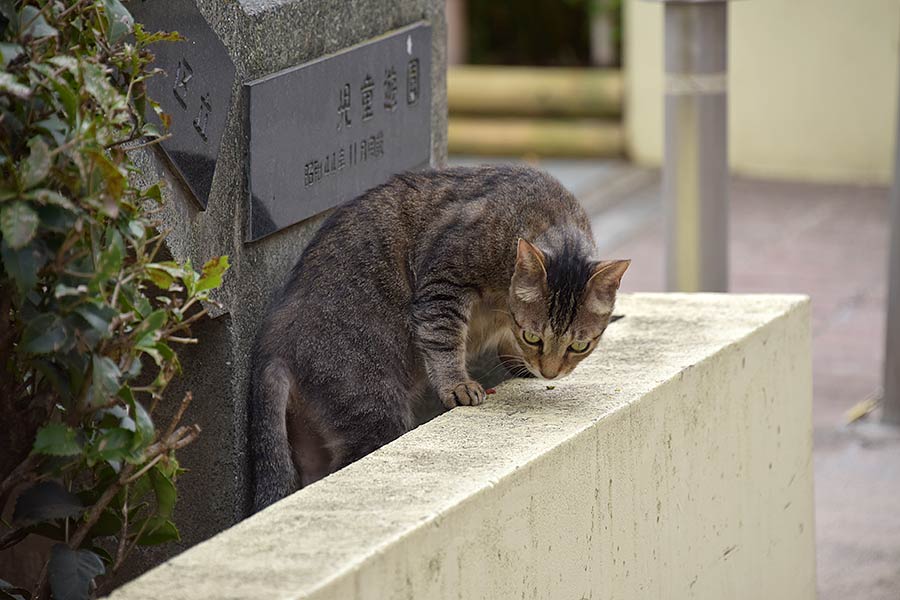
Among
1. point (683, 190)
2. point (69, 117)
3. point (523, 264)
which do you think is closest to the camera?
point (69, 117)

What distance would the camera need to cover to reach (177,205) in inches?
120

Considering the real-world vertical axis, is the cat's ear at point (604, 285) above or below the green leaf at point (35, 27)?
below

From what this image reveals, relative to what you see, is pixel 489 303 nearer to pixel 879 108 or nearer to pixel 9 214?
pixel 9 214

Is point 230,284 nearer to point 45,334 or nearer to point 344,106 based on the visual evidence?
point 344,106

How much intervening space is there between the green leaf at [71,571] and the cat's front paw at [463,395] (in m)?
1.03

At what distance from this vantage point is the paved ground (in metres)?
4.77

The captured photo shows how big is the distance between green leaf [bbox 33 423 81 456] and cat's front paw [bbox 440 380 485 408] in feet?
3.70

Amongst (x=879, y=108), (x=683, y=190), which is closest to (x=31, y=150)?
(x=683, y=190)

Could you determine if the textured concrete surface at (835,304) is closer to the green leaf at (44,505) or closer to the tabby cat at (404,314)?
the tabby cat at (404,314)

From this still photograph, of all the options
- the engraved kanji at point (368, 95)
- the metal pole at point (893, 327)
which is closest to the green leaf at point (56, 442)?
the engraved kanji at point (368, 95)

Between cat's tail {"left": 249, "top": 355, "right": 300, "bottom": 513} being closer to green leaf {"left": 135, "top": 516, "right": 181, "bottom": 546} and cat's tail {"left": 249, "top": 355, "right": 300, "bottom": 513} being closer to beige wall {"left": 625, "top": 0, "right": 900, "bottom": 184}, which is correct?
green leaf {"left": 135, "top": 516, "right": 181, "bottom": 546}

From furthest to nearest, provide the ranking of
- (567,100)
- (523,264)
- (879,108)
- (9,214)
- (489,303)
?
1. (567,100)
2. (879,108)
3. (489,303)
4. (523,264)
5. (9,214)

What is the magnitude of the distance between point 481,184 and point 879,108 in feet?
23.3

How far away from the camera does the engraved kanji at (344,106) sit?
143 inches
